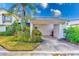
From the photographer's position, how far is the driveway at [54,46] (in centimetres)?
201

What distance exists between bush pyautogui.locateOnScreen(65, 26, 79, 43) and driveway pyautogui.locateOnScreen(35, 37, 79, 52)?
0.21 feet

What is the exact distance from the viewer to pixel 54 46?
2020 mm

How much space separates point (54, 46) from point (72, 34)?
253mm

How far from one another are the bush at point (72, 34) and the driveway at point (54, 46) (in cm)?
6

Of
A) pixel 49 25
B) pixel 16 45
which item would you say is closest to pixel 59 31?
pixel 49 25

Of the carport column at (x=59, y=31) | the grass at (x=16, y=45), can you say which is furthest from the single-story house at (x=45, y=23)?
the grass at (x=16, y=45)

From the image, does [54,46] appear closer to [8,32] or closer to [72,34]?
[72,34]

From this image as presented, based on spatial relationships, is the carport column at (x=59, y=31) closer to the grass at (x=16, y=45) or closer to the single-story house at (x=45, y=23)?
the single-story house at (x=45, y=23)

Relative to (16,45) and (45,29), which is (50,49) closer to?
(45,29)

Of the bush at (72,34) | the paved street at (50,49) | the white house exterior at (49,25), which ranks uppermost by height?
the white house exterior at (49,25)

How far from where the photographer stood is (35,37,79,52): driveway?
2014 mm

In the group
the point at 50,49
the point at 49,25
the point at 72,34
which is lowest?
the point at 50,49

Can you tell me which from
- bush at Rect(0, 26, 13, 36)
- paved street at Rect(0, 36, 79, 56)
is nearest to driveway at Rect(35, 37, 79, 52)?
paved street at Rect(0, 36, 79, 56)

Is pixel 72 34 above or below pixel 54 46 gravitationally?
above
